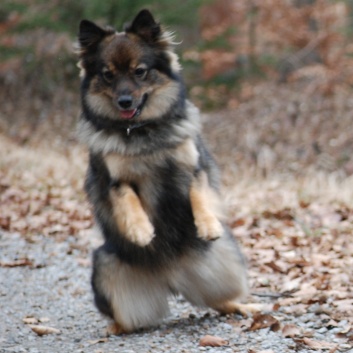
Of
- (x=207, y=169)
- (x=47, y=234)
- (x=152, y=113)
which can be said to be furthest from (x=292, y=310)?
(x=47, y=234)

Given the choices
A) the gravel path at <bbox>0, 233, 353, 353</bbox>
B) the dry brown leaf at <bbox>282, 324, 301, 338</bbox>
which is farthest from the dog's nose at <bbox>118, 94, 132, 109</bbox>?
the dry brown leaf at <bbox>282, 324, 301, 338</bbox>

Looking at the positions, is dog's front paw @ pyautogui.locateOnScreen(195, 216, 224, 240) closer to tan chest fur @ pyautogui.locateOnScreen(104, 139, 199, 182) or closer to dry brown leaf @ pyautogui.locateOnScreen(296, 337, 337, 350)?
tan chest fur @ pyautogui.locateOnScreen(104, 139, 199, 182)

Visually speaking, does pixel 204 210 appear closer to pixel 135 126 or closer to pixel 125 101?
pixel 135 126

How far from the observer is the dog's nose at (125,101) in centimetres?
488

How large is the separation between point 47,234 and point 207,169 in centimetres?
382

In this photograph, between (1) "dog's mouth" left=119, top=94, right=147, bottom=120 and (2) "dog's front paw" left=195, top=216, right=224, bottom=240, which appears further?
(1) "dog's mouth" left=119, top=94, right=147, bottom=120

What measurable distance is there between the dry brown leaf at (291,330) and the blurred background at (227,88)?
189 inches

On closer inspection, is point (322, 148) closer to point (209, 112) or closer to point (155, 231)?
point (209, 112)

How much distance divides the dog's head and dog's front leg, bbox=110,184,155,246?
560 mm

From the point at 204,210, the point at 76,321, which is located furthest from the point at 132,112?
the point at 76,321

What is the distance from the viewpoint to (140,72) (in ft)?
16.5

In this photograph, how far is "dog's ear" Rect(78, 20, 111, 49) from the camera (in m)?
5.17

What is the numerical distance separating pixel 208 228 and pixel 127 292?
820 mm

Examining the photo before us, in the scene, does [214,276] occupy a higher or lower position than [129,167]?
lower
